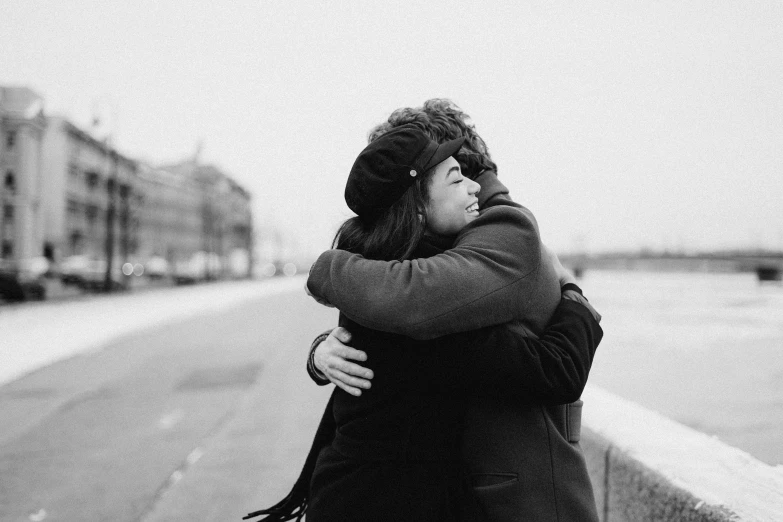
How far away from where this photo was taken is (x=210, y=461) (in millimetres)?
4801

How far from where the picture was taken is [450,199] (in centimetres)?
152

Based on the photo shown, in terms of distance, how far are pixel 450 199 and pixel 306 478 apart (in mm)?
895

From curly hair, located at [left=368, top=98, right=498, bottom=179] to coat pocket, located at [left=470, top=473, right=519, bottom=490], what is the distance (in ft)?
2.46

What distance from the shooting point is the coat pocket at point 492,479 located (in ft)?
4.72

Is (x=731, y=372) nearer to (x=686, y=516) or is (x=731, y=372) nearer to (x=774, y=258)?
(x=686, y=516)

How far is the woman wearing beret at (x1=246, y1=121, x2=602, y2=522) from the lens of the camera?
1.42 meters

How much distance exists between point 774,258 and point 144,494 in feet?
203

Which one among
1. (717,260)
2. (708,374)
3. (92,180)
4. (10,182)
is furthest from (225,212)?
(708,374)

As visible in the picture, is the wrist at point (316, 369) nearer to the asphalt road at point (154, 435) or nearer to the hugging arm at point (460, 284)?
the hugging arm at point (460, 284)

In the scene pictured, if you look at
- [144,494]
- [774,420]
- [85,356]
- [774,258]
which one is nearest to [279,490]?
[144,494]

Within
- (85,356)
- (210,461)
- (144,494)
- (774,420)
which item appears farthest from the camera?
(85,356)

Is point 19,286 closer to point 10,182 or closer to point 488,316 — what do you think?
point 488,316

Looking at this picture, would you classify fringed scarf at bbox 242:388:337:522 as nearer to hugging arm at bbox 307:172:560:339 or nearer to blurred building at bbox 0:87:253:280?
hugging arm at bbox 307:172:560:339

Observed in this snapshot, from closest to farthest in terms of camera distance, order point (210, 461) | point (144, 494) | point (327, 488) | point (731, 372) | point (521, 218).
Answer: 1. point (521, 218)
2. point (327, 488)
3. point (144, 494)
4. point (210, 461)
5. point (731, 372)
